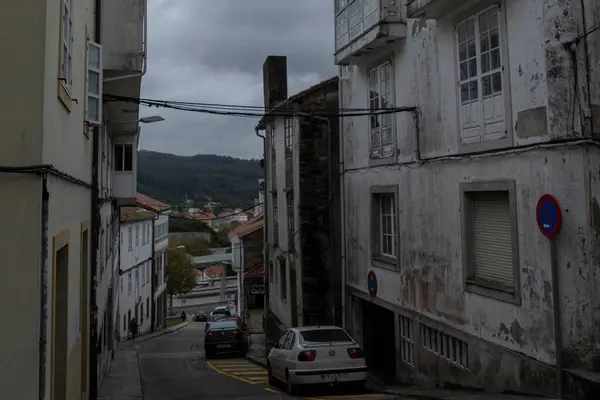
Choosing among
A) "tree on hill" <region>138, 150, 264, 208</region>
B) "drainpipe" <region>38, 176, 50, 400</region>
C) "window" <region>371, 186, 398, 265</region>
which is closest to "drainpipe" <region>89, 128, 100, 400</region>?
"drainpipe" <region>38, 176, 50, 400</region>

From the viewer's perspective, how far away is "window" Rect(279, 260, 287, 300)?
74.7 ft

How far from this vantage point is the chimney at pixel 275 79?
23703 millimetres

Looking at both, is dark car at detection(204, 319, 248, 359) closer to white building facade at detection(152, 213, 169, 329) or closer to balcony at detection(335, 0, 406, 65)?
balcony at detection(335, 0, 406, 65)

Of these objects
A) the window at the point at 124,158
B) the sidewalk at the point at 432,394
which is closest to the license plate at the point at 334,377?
the sidewalk at the point at 432,394

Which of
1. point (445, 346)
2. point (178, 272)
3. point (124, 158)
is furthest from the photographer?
point (178, 272)

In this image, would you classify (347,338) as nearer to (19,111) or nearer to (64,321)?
(64,321)

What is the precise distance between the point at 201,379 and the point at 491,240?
10.6 metres

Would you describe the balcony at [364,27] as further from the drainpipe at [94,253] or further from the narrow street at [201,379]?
the narrow street at [201,379]

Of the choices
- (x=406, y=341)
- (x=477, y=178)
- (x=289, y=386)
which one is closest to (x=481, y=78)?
(x=477, y=178)

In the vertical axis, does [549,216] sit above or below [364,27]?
below

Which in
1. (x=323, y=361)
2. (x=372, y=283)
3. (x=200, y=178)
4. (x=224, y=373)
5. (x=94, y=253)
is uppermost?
(x=200, y=178)

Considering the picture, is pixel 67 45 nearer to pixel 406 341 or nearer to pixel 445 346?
pixel 445 346

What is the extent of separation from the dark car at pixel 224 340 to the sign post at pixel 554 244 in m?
17.0

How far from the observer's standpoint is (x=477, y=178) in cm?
961
